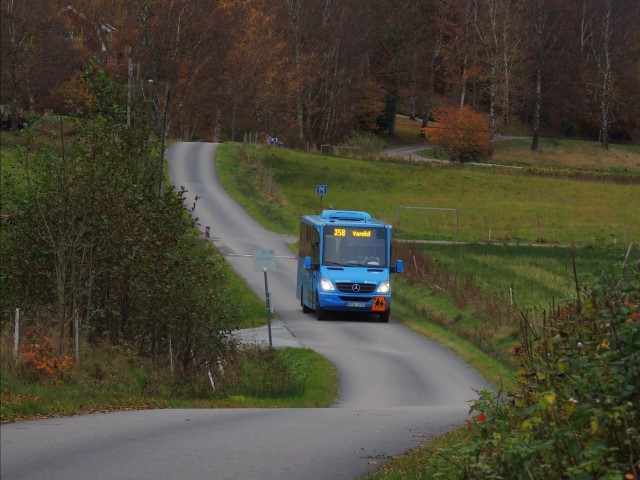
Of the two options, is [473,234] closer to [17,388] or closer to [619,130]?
[17,388]

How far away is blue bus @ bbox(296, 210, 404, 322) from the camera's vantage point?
3509 cm

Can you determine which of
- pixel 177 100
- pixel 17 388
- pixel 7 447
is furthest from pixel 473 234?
pixel 7 447

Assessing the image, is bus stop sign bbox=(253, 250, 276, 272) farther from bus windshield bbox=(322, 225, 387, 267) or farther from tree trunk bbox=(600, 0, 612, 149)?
tree trunk bbox=(600, 0, 612, 149)

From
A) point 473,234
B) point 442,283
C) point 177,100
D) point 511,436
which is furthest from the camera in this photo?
point 177,100

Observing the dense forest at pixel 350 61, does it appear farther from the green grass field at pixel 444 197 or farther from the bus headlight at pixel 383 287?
the bus headlight at pixel 383 287

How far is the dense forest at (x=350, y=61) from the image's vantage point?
8181 cm

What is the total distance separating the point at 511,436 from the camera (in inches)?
353

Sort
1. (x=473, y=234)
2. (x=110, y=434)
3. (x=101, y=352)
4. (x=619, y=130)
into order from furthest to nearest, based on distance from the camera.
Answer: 1. (x=619, y=130)
2. (x=473, y=234)
3. (x=101, y=352)
4. (x=110, y=434)

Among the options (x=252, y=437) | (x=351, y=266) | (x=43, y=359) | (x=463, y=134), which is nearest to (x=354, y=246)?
(x=351, y=266)

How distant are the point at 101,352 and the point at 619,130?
96172 mm

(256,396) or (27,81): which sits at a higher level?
(27,81)

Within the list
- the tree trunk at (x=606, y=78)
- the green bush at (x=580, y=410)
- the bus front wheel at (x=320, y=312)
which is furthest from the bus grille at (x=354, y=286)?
the tree trunk at (x=606, y=78)

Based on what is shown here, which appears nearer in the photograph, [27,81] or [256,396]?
[256,396]

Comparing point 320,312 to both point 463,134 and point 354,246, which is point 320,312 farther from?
point 463,134
